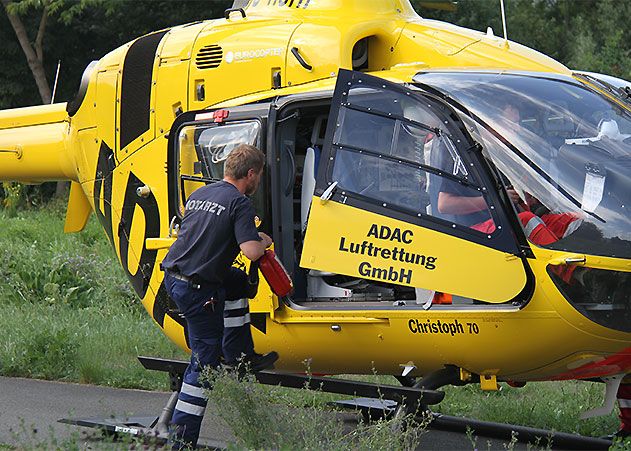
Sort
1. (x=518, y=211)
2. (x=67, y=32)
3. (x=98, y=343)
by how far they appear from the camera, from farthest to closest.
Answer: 1. (x=67, y=32)
2. (x=98, y=343)
3. (x=518, y=211)

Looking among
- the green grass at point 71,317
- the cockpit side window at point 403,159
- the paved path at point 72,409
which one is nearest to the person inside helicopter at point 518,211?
the cockpit side window at point 403,159

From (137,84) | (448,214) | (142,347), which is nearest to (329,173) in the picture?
(448,214)

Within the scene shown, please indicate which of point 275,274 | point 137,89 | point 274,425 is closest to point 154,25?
point 137,89

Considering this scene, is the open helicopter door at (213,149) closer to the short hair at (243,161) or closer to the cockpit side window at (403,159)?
the short hair at (243,161)

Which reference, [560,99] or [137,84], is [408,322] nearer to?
[560,99]

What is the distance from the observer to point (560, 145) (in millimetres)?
6066

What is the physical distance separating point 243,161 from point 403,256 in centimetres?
113

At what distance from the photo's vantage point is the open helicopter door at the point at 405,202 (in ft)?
19.4

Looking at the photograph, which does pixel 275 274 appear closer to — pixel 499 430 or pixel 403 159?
pixel 403 159

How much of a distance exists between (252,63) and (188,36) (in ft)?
2.40

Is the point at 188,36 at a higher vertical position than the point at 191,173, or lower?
higher

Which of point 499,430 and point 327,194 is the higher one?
point 327,194

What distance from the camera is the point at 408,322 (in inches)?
251

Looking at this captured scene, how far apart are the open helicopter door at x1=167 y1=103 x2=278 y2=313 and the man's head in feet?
1.25
